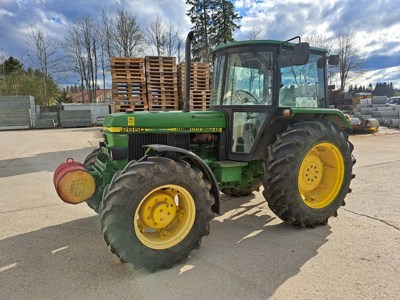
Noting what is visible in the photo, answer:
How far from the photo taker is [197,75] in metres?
11.5

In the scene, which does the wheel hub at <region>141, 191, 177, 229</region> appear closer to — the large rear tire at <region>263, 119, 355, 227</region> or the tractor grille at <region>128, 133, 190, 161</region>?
the tractor grille at <region>128, 133, 190, 161</region>

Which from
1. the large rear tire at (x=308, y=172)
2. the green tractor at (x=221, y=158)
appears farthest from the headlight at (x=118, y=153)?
the large rear tire at (x=308, y=172)

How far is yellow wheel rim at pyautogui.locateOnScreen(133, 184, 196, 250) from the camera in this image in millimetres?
2973

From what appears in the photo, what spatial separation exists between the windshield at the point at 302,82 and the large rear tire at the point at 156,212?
1661mm

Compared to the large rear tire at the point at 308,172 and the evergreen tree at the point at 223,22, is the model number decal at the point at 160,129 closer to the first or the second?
the large rear tire at the point at 308,172

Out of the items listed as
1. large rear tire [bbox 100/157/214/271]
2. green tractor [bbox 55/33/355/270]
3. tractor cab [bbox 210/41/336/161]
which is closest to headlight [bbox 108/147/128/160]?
green tractor [bbox 55/33/355/270]

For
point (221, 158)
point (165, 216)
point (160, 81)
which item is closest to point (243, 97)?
point (221, 158)

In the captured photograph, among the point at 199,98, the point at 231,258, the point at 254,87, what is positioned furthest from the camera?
the point at 199,98

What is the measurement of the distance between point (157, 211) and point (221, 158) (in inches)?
54.4

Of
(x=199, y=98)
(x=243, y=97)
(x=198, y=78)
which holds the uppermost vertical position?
(x=198, y=78)

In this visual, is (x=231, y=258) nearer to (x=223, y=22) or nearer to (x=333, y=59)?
(x=333, y=59)

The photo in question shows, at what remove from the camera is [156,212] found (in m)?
2.98

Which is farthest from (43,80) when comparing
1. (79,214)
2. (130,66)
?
(79,214)

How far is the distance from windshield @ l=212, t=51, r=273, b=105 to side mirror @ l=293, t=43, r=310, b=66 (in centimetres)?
40
